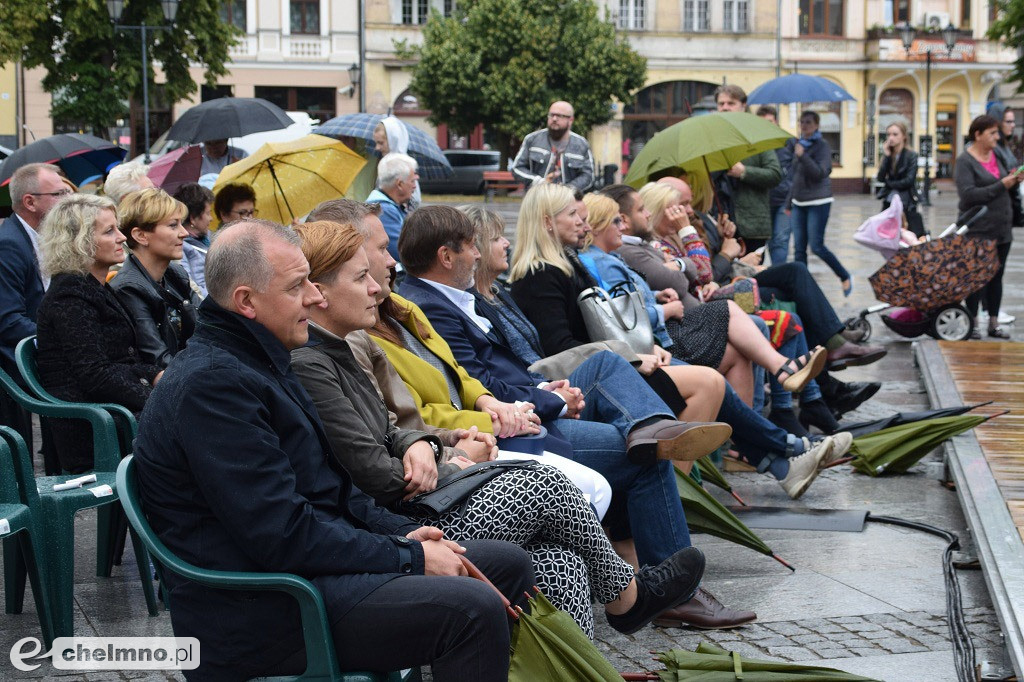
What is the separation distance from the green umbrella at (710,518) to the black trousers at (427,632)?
2.19 m

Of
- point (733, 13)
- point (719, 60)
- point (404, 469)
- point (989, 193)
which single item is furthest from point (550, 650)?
point (733, 13)

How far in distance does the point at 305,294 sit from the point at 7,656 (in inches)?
76.2

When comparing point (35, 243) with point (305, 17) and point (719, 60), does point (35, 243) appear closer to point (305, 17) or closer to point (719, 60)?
point (305, 17)

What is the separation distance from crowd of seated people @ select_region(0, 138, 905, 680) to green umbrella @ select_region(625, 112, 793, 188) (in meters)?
1.41

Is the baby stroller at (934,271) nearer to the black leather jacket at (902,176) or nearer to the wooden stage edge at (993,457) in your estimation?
the wooden stage edge at (993,457)

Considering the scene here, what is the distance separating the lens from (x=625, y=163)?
48.8 m

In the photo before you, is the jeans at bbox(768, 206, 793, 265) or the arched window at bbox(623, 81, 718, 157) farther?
the arched window at bbox(623, 81, 718, 157)

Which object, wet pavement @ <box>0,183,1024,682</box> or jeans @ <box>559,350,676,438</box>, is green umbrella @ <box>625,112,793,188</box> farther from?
jeans @ <box>559,350,676,438</box>

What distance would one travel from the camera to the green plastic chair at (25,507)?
13.6 feet

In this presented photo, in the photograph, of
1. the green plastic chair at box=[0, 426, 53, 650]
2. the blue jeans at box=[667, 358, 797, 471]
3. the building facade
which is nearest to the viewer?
the green plastic chair at box=[0, 426, 53, 650]

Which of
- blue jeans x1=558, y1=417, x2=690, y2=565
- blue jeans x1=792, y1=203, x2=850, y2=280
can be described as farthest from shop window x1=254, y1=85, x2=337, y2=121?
blue jeans x1=558, y1=417, x2=690, y2=565

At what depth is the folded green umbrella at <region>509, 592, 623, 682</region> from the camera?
309 cm

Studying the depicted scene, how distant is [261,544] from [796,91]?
14.5 metres

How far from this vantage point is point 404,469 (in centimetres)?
369
